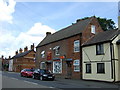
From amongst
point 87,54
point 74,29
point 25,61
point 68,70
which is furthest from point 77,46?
point 25,61

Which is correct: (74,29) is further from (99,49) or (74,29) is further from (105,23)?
(105,23)

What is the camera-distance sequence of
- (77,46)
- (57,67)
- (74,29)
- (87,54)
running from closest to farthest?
1. (87,54)
2. (77,46)
3. (74,29)
4. (57,67)

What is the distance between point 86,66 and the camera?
2589 centimetres

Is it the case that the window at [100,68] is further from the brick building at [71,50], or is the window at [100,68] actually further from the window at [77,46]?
the window at [77,46]

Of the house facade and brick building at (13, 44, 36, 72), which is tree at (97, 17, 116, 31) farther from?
brick building at (13, 44, 36, 72)

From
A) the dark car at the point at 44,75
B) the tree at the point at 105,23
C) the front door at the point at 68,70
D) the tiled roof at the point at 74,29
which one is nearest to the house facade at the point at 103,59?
the front door at the point at 68,70

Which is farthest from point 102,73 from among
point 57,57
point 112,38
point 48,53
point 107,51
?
point 48,53

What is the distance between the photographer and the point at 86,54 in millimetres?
26062

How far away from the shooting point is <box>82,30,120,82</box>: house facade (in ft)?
72.0

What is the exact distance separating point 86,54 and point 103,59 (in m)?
3.41

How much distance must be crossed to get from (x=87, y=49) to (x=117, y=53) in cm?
473

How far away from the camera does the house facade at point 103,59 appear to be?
2195 centimetres

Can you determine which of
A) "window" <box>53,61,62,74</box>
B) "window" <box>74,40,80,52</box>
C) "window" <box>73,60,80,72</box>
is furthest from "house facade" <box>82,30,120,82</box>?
"window" <box>53,61,62,74</box>

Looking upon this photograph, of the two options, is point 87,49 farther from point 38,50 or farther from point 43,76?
point 38,50
